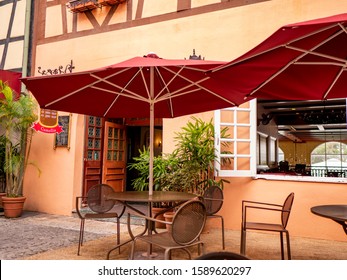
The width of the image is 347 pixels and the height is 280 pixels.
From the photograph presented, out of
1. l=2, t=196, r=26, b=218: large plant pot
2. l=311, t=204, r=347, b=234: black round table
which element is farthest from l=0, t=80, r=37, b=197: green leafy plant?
l=311, t=204, r=347, b=234: black round table

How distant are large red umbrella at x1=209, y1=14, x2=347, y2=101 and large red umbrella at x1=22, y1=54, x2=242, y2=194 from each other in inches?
13.7

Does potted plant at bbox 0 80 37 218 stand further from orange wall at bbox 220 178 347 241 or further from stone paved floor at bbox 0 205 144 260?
orange wall at bbox 220 178 347 241

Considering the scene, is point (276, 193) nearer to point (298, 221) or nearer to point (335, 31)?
point (298, 221)

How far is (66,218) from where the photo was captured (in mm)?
5965

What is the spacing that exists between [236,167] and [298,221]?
44.9 inches

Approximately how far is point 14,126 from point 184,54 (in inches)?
134

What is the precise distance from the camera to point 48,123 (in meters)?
6.18

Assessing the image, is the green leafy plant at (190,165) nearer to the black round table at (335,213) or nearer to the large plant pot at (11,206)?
the black round table at (335,213)

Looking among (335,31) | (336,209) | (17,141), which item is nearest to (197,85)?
(335,31)

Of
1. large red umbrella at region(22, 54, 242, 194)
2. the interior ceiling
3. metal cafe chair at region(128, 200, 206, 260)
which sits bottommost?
metal cafe chair at region(128, 200, 206, 260)

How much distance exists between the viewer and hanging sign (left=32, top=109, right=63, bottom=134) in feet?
19.9

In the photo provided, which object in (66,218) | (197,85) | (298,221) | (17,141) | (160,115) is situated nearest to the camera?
(197,85)

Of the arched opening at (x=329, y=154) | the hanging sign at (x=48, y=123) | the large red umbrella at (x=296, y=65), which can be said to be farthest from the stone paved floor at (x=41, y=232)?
the arched opening at (x=329, y=154)

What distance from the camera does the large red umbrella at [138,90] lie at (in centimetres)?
304
